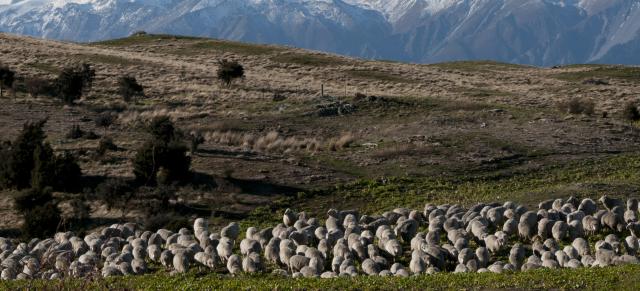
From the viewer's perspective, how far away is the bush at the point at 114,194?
28453 mm

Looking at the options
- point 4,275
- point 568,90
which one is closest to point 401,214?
point 4,275

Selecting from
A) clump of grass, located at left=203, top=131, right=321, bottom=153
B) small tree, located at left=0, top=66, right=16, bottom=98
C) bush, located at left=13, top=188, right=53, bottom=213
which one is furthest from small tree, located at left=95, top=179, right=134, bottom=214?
small tree, located at left=0, top=66, right=16, bottom=98

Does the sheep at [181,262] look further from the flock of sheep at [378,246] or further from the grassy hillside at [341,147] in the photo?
the grassy hillside at [341,147]

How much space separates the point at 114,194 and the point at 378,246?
463 inches

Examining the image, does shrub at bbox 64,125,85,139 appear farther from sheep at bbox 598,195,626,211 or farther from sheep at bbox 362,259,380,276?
sheep at bbox 598,195,626,211

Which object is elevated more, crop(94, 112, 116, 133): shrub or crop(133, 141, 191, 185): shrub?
crop(133, 141, 191, 185): shrub

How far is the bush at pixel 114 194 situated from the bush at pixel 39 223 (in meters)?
2.48

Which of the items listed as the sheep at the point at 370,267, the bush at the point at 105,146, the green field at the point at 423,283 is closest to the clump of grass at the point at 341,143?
the bush at the point at 105,146

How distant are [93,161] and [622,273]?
23.9 metres

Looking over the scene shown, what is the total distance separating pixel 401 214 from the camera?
81.6 ft

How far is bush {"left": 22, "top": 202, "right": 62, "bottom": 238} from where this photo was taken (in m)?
25.9

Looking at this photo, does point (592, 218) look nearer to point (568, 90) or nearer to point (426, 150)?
point (426, 150)

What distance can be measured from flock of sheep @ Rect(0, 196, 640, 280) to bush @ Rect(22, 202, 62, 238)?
2.41m

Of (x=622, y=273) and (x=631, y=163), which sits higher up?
(x=622, y=273)
